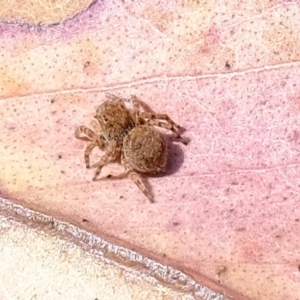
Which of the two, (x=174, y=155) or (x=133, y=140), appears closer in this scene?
(x=174, y=155)

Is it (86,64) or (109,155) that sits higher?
(86,64)

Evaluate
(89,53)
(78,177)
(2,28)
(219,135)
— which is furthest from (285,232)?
(2,28)

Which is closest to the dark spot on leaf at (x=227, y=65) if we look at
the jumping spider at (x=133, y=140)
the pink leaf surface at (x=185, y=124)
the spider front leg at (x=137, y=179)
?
the pink leaf surface at (x=185, y=124)

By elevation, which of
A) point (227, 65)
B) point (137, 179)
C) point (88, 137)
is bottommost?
point (137, 179)

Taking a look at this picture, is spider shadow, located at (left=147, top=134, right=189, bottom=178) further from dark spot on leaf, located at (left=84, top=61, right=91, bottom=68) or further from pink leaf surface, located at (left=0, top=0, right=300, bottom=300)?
dark spot on leaf, located at (left=84, top=61, right=91, bottom=68)

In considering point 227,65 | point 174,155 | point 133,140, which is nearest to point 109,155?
point 133,140

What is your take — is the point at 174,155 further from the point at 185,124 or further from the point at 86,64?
the point at 86,64
